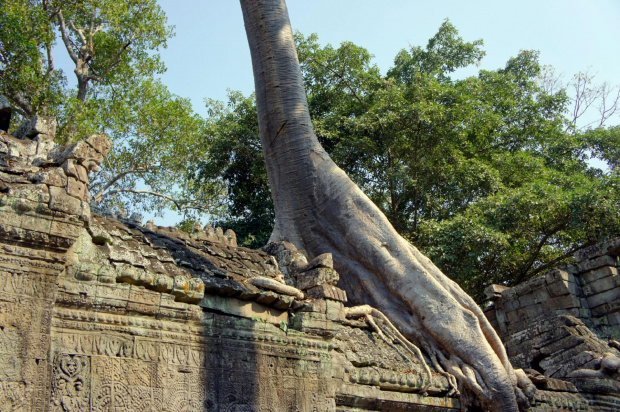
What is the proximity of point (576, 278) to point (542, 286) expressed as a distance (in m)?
0.68

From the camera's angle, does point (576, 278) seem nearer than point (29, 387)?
No

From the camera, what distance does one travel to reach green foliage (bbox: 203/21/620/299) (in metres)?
12.9

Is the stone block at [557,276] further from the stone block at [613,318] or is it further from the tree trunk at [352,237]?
the tree trunk at [352,237]

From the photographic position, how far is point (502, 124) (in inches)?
677

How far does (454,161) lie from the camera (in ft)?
49.0

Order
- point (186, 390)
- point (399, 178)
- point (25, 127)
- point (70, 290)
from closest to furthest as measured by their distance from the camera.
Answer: point (70, 290)
point (186, 390)
point (25, 127)
point (399, 178)

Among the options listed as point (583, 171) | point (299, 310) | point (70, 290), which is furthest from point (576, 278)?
point (70, 290)

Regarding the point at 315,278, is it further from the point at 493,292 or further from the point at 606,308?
the point at 606,308

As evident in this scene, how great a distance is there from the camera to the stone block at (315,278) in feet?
18.0

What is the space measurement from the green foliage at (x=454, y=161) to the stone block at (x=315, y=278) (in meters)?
7.45

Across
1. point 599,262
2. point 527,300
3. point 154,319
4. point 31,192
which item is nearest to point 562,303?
point 527,300

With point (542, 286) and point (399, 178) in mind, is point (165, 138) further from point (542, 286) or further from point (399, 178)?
point (542, 286)

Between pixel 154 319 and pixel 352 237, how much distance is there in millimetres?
4211

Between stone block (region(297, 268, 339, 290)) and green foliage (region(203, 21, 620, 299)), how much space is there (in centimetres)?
745
